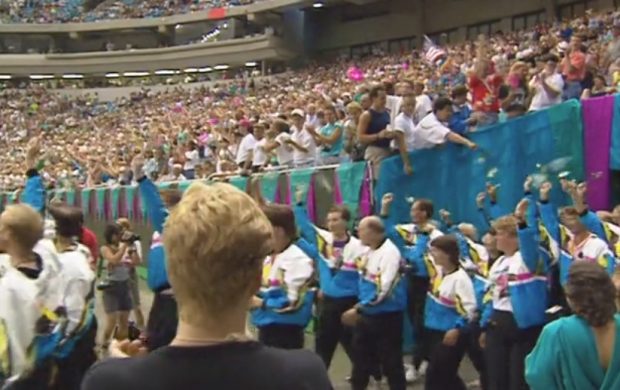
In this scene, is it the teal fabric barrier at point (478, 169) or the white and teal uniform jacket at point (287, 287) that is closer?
the white and teal uniform jacket at point (287, 287)

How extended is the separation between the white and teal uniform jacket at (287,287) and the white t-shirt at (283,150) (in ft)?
19.5

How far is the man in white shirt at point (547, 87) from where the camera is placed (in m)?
9.28

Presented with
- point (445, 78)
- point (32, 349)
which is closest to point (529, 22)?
point (445, 78)

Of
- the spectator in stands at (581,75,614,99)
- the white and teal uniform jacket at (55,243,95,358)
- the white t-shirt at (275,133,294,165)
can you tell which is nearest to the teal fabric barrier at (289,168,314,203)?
the white t-shirt at (275,133,294,165)

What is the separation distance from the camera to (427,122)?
343 inches

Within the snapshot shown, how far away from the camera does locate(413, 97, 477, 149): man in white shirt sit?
858 cm

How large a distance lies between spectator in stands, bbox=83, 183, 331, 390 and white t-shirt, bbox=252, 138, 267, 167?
1074 cm

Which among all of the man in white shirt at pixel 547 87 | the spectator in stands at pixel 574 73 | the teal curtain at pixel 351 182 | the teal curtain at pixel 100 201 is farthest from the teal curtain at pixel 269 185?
the teal curtain at pixel 100 201

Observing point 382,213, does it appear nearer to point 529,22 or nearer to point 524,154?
point 524,154

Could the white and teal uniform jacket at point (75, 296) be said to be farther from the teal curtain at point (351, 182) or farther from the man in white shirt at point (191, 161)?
the man in white shirt at point (191, 161)

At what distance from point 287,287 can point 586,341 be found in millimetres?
2896

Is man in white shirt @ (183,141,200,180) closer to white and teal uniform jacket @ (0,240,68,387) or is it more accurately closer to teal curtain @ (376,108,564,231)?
teal curtain @ (376,108,564,231)

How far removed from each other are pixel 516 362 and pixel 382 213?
3.13m

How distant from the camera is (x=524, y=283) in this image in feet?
19.5
